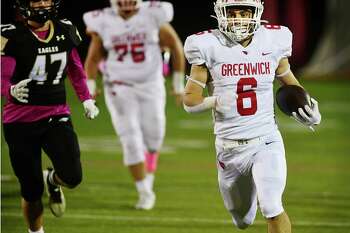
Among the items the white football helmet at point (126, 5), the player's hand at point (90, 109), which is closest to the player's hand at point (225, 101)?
the player's hand at point (90, 109)

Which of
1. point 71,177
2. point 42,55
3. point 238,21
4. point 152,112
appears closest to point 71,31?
point 42,55

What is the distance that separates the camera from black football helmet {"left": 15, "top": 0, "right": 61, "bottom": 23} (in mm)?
5105

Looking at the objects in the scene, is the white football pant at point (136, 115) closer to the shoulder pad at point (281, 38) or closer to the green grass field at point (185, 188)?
the green grass field at point (185, 188)

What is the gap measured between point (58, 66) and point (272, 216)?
1.52 meters

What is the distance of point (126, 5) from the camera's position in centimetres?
684

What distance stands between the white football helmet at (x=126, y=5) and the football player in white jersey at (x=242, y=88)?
207 cm

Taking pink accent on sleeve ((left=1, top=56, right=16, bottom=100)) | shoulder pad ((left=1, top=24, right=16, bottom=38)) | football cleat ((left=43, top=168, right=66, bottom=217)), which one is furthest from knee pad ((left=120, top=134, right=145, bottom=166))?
shoulder pad ((left=1, top=24, right=16, bottom=38))

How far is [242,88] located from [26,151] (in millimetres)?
1286

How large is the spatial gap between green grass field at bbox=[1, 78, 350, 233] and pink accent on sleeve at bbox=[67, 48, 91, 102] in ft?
3.07

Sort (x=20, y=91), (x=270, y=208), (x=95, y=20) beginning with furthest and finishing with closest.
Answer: (x=95, y=20)
(x=20, y=91)
(x=270, y=208)

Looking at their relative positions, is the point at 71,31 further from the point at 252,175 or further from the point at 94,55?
the point at 94,55

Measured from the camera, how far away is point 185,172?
29.1ft

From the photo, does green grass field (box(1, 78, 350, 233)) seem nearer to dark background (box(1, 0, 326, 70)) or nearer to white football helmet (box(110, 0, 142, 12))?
white football helmet (box(110, 0, 142, 12))

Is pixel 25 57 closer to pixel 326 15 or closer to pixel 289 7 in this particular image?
pixel 289 7
